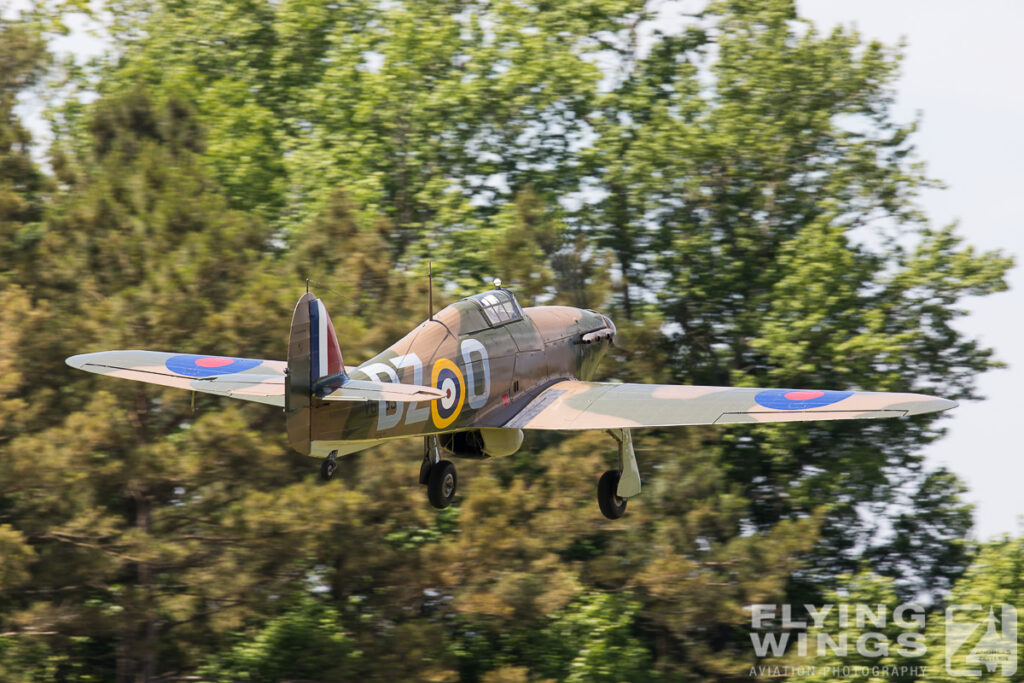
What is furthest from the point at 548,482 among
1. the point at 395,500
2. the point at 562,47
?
the point at 562,47

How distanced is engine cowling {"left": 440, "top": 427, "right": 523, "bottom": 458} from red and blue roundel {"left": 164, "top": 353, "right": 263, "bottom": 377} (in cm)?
283

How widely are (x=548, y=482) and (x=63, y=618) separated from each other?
9585 millimetres

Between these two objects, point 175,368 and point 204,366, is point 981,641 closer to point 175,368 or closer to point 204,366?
point 204,366

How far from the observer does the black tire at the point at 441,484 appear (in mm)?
16359

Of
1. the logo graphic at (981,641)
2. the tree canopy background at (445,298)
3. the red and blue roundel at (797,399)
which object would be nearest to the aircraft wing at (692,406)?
the red and blue roundel at (797,399)

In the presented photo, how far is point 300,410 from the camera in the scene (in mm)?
13641

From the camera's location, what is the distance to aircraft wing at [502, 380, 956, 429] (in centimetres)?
1473

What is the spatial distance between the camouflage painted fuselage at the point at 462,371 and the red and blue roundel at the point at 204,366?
2821 millimetres

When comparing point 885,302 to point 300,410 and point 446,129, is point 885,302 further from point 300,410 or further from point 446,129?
point 300,410

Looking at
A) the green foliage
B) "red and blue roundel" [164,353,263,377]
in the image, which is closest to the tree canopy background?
the green foliage

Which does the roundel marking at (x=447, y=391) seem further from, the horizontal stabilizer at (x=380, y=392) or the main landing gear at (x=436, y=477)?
the horizontal stabilizer at (x=380, y=392)

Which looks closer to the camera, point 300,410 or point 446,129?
point 300,410

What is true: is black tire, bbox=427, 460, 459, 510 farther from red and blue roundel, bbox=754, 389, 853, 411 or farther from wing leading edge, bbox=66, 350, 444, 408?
red and blue roundel, bbox=754, 389, 853, 411

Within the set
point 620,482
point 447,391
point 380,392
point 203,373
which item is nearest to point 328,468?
point 380,392
